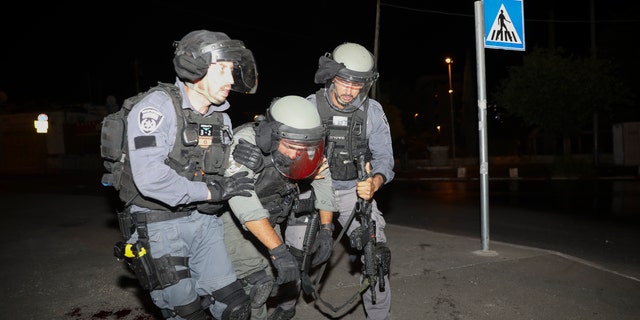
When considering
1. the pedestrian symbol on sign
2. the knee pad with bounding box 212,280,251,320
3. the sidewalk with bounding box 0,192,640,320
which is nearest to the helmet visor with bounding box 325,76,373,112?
the knee pad with bounding box 212,280,251,320

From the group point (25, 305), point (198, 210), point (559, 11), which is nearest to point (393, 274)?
point (198, 210)

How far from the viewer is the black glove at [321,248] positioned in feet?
11.2

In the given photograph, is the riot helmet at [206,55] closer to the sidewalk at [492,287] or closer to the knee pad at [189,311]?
the knee pad at [189,311]

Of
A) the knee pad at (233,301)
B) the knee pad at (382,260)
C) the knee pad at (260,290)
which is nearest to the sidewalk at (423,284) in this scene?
the knee pad at (382,260)

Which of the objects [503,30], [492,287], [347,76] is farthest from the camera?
[503,30]

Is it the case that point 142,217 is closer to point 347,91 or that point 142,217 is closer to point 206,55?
point 206,55

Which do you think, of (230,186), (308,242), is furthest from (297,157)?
(308,242)

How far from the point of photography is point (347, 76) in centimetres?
365

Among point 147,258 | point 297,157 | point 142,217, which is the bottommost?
point 147,258

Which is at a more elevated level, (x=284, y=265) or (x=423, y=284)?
(x=284, y=265)

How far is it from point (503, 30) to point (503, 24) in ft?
0.26

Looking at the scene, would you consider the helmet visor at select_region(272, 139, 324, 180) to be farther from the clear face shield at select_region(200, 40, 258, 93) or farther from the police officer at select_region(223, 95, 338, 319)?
the clear face shield at select_region(200, 40, 258, 93)

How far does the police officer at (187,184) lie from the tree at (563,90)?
20.8m

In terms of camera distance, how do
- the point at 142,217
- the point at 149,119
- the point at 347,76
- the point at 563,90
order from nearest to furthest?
the point at 149,119
the point at 142,217
the point at 347,76
the point at 563,90
